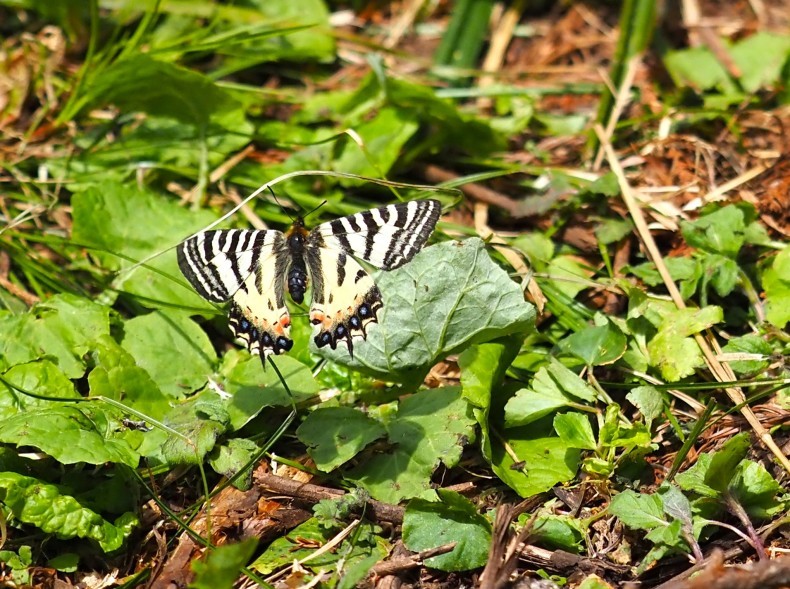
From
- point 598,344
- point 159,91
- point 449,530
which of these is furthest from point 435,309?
point 159,91

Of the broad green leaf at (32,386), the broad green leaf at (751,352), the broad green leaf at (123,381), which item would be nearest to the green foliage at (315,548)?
the broad green leaf at (123,381)

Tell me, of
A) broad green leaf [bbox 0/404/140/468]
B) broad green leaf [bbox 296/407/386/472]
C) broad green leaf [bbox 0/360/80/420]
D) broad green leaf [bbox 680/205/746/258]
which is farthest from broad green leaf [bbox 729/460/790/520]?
broad green leaf [bbox 0/360/80/420]

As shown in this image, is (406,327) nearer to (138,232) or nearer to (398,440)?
(398,440)

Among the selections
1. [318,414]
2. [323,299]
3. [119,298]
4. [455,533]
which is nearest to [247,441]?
[318,414]

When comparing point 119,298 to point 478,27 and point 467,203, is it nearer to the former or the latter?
point 467,203

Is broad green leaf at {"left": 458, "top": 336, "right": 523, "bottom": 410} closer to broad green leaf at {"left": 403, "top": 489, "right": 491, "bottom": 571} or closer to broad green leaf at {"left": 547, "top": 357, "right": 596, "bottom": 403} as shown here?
broad green leaf at {"left": 547, "top": 357, "right": 596, "bottom": 403}
